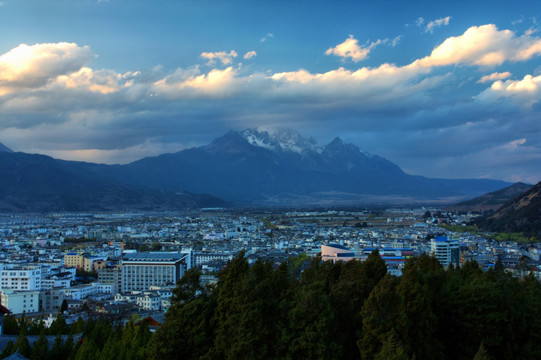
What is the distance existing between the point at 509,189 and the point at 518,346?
A: 143293 millimetres

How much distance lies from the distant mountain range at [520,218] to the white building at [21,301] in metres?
54.6

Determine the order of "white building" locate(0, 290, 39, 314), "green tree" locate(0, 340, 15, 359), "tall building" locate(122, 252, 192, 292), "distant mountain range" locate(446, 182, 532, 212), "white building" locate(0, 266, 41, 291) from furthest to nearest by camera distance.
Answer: "distant mountain range" locate(446, 182, 532, 212)
"tall building" locate(122, 252, 192, 292)
"white building" locate(0, 266, 41, 291)
"white building" locate(0, 290, 39, 314)
"green tree" locate(0, 340, 15, 359)

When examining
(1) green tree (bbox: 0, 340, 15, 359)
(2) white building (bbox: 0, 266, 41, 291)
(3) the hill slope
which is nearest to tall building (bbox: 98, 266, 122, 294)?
(2) white building (bbox: 0, 266, 41, 291)

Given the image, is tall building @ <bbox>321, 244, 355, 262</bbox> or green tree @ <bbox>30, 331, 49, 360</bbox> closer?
green tree @ <bbox>30, 331, 49, 360</bbox>

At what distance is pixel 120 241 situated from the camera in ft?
208

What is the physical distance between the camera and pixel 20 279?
3822 centimetres

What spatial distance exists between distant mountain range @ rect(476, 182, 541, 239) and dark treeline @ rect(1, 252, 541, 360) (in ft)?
186

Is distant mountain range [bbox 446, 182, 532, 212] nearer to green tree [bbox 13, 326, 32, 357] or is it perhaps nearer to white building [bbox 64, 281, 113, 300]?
white building [bbox 64, 281, 113, 300]

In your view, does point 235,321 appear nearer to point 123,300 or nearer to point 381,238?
point 123,300

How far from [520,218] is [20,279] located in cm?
6393

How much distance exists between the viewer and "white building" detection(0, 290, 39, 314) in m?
31.1

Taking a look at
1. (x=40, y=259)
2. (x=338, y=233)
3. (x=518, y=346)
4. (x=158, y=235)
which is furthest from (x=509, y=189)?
(x=518, y=346)

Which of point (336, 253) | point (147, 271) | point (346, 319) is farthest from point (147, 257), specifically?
point (346, 319)

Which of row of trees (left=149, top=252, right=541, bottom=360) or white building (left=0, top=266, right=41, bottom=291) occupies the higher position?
row of trees (left=149, top=252, right=541, bottom=360)
